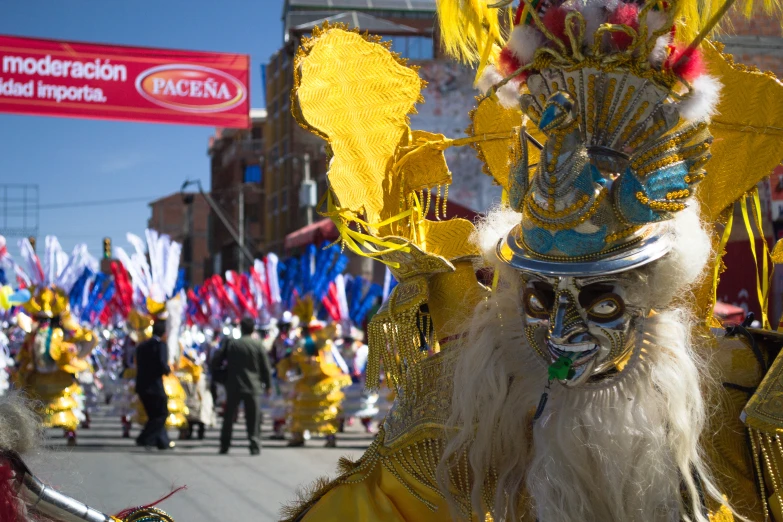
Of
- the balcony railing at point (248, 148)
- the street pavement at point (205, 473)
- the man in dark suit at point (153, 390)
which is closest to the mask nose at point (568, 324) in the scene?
the street pavement at point (205, 473)

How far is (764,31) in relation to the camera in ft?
39.4

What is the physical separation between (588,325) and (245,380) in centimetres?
971

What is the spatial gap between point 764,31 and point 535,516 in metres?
11.1

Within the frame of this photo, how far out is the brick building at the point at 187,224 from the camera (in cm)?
6969

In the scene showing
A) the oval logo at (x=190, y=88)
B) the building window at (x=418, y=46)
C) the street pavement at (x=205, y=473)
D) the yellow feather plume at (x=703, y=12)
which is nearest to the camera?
the yellow feather plume at (x=703, y=12)

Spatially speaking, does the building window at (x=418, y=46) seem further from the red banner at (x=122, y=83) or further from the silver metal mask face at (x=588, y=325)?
the silver metal mask face at (x=588, y=325)

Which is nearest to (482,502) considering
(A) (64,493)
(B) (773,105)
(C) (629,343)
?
(C) (629,343)

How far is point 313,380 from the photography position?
44.7 feet

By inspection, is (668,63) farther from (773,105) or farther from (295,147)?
(295,147)

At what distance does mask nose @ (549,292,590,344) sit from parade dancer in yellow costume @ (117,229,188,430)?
11115mm

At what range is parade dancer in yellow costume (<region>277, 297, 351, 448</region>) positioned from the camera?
43.4 feet

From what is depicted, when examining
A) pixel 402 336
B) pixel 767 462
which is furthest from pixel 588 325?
pixel 402 336

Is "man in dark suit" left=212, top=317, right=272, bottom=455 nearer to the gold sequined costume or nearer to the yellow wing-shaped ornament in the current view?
the gold sequined costume

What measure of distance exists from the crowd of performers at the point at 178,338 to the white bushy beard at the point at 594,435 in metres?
8.24
